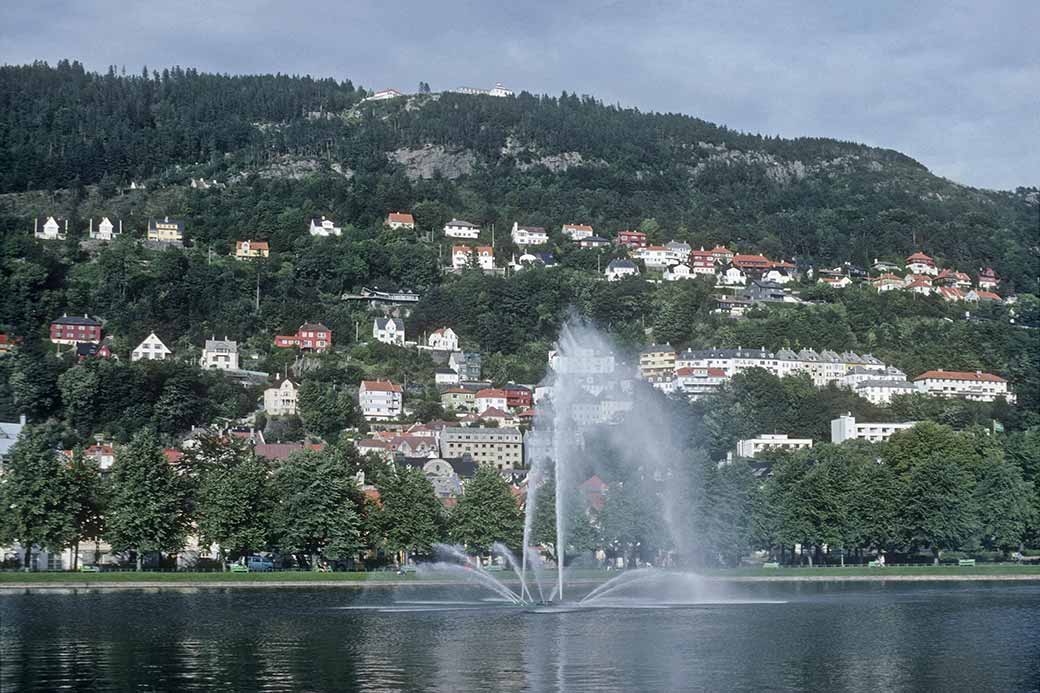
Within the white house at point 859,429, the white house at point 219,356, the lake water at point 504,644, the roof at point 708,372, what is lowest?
the lake water at point 504,644

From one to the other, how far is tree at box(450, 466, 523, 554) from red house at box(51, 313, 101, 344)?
83854 mm

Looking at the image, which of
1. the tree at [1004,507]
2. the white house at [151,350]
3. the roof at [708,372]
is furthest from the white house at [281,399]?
the tree at [1004,507]

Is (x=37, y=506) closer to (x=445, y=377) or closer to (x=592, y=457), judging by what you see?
(x=592, y=457)

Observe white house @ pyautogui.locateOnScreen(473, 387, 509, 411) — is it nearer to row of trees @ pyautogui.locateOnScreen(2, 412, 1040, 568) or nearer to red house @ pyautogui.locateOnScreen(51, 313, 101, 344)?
red house @ pyautogui.locateOnScreen(51, 313, 101, 344)

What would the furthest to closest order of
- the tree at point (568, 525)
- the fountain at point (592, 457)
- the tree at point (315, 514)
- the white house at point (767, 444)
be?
1. the white house at point (767, 444)
2. the tree at point (568, 525)
3. the tree at point (315, 514)
4. the fountain at point (592, 457)

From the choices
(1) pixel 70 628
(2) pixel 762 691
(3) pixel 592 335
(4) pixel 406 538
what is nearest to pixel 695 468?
(4) pixel 406 538

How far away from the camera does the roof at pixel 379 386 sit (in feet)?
512

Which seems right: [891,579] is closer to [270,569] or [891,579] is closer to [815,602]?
[815,602]

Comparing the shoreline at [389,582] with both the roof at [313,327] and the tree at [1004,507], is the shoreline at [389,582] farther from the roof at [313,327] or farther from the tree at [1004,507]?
the roof at [313,327]

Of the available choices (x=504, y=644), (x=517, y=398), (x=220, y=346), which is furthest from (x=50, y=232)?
(x=504, y=644)

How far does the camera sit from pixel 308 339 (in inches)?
6683

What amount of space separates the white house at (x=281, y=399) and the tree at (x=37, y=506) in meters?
65.0

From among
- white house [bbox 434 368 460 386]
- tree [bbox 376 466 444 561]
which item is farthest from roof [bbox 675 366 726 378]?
tree [bbox 376 466 444 561]

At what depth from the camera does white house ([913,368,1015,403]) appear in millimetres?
162500
